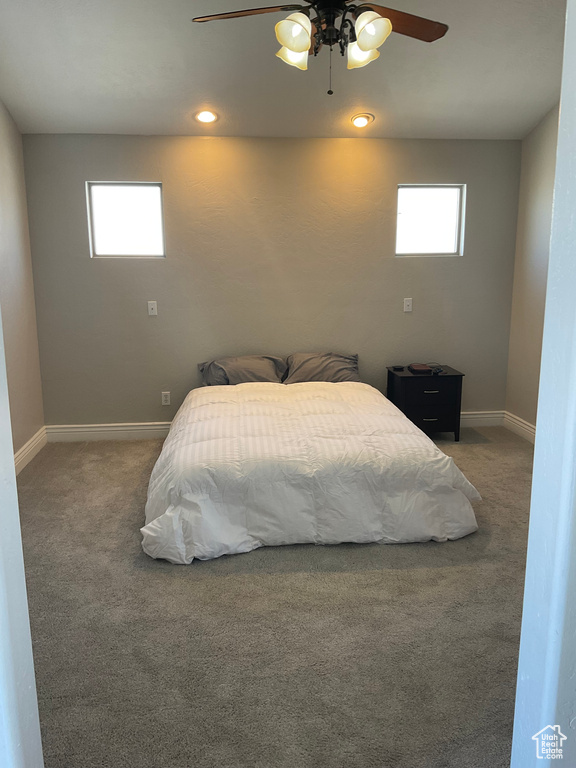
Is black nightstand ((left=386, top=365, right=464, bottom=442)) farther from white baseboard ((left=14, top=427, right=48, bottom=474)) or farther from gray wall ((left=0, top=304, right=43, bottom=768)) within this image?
gray wall ((left=0, top=304, right=43, bottom=768))

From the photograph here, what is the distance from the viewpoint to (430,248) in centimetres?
472

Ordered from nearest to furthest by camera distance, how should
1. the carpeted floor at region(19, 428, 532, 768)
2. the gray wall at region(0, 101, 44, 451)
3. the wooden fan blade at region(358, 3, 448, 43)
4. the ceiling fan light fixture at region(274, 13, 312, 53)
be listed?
1. the carpeted floor at region(19, 428, 532, 768)
2. the ceiling fan light fixture at region(274, 13, 312, 53)
3. the wooden fan blade at region(358, 3, 448, 43)
4. the gray wall at region(0, 101, 44, 451)

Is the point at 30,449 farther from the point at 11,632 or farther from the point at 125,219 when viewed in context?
the point at 11,632

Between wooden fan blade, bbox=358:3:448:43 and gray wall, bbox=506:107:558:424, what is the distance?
1999mm

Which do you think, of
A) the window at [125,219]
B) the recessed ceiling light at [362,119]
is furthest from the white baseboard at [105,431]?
the recessed ceiling light at [362,119]

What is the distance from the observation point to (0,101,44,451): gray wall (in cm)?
379

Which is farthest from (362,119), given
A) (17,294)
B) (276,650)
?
(276,650)

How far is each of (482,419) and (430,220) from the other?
179 cm

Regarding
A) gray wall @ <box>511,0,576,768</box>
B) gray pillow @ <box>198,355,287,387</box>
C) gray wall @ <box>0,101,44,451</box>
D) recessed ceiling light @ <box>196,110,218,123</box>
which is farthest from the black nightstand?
gray wall @ <box>511,0,576,768</box>

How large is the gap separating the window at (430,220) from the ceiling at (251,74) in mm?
440

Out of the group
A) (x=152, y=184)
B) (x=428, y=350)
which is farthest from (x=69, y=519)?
(x=428, y=350)

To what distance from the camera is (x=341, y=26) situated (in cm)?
227

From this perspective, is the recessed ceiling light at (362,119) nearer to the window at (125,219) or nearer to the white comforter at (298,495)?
the window at (125,219)

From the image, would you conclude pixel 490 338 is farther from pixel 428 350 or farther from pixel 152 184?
pixel 152 184
